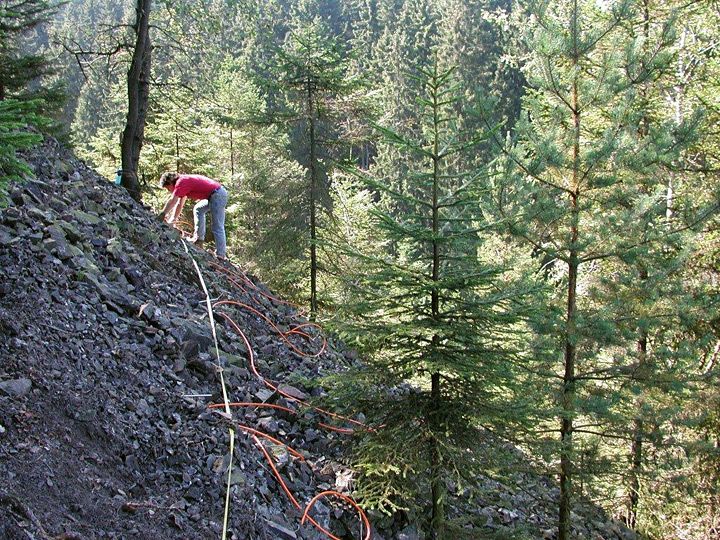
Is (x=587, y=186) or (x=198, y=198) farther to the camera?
(x=198, y=198)

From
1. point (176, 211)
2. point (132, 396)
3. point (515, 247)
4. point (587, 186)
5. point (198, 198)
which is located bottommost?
point (132, 396)

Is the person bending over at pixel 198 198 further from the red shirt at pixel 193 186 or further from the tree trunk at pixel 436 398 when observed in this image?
the tree trunk at pixel 436 398

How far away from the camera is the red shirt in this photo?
29.8ft

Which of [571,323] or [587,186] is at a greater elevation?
[587,186]

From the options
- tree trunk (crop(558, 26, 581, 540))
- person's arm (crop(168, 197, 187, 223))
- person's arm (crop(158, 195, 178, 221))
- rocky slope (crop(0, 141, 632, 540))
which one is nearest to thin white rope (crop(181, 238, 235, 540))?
rocky slope (crop(0, 141, 632, 540))

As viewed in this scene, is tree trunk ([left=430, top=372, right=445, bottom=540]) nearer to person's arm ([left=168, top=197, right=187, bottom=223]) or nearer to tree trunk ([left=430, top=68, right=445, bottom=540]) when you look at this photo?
tree trunk ([left=430, top=68, right=445, bottom=540])

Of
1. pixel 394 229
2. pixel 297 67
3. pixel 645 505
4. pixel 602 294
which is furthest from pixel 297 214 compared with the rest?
pixel 645 505

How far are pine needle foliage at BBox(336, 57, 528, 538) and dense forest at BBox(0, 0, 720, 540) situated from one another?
0.03m

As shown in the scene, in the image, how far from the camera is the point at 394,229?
455 cm

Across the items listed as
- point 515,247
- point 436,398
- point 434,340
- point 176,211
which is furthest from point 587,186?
point 176,211

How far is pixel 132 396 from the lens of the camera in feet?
15.1

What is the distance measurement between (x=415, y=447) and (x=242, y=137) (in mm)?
16525

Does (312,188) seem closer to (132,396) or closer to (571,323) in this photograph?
(571,323)

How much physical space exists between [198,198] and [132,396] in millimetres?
5435
